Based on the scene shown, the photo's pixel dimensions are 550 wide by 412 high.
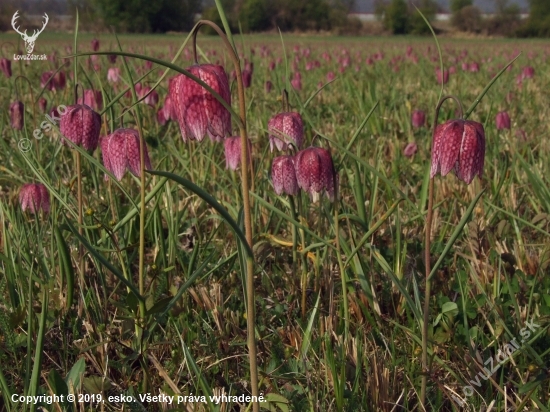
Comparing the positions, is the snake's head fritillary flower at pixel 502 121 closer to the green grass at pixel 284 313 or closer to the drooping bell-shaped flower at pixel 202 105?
the green grass at pixel 284 313

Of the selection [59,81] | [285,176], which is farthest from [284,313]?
[59,81]

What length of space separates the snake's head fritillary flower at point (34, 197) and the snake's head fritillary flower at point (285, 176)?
0.62m

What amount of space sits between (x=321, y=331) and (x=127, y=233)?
63 centimetres

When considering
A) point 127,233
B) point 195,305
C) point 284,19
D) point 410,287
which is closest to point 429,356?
point 410,287

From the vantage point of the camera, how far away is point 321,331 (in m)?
1.32

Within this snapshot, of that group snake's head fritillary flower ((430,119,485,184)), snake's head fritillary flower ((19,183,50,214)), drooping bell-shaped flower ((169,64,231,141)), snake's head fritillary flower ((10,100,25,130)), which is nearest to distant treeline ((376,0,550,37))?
snake's head fritillary flower ((10,100,25,130))

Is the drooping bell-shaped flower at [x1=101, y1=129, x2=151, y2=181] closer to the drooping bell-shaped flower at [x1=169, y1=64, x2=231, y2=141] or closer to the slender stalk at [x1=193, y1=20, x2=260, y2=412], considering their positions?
the drooping bell-shaped flower at [x1=169, y1=64, x2=231, y2=141]

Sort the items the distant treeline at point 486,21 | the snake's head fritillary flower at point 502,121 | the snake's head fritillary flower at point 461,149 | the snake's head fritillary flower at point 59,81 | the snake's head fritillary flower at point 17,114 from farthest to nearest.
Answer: the distant treeline at point 486,21, the snake's head fritillary flower at point 59,81, the snake's head fritillary flower at point 502,121, the snake's head fritillary flower at point 17,114, the snake's head fritillary flower at point 461,149

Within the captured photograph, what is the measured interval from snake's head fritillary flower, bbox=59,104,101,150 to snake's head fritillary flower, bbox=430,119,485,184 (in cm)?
67

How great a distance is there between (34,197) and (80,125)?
0.39 meters

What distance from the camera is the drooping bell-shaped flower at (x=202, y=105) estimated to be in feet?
3.24

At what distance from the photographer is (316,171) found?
4.25ft

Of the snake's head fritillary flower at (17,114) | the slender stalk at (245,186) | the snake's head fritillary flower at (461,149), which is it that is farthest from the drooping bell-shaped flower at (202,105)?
the snake's head fritillary flower at (17,114)

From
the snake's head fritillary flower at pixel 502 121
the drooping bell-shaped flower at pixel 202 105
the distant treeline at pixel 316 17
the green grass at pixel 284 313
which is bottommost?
the green grass at pixel 284 313
